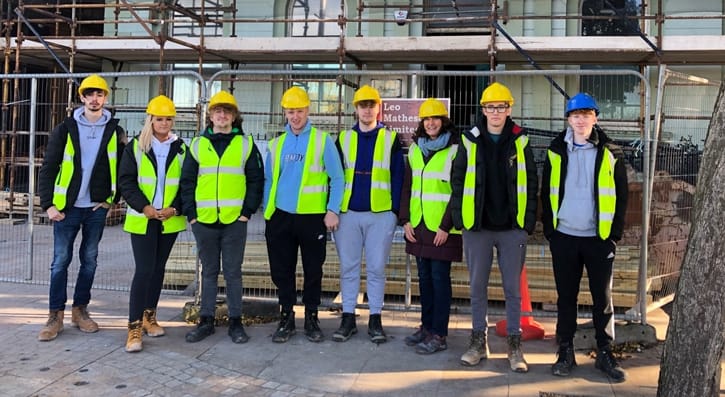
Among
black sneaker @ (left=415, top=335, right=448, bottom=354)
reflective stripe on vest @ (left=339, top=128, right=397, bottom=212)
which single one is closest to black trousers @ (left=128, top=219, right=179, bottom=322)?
reflective stripe on vest @ (left=339, top=128, right=397, bottom=212)

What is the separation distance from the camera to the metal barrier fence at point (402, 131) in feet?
20.1

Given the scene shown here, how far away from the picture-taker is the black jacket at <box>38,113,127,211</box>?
5.03 m

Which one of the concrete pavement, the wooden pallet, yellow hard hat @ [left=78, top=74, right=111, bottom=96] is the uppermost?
yellow hard hat @ [left=78, top=74, right=111, bottom=96]

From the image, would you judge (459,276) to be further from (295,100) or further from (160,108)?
(160,108)

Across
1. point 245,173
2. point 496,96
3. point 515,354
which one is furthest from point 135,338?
point 496,96

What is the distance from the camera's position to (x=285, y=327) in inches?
206

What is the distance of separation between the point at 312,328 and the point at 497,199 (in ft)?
6.75

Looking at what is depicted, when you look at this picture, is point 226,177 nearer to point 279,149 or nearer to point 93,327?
point 279,149

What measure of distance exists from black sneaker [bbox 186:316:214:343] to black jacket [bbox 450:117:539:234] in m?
2.46

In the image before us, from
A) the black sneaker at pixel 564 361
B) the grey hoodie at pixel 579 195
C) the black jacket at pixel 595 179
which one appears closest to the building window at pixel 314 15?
the black jacket at pixel 595 179

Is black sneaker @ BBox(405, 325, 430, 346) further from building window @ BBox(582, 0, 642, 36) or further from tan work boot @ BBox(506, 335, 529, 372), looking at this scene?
building window @ BBox(582, 0, 642, 36)

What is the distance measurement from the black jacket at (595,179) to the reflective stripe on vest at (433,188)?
74cm

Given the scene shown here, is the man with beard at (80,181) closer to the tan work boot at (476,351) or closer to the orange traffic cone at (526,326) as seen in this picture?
the tan work boot at (476,351)

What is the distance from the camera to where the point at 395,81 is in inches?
531
